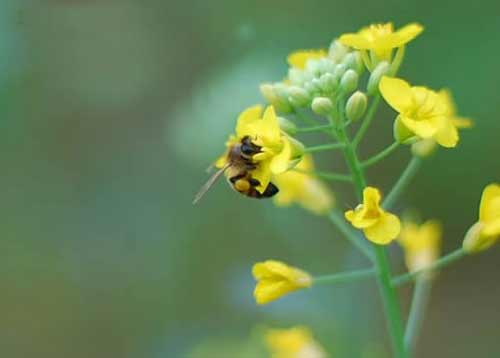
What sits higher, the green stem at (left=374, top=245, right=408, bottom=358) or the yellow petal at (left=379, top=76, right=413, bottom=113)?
the yellow petal at (left=379, top=76, right=413, bottom=113)

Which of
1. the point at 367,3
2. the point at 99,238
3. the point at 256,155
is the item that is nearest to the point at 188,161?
the point at 99,238

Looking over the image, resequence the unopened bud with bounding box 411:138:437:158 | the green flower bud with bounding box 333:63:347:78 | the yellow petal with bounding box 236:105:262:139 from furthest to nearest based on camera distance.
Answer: the unopened bud with bounding box 411:138:437:158 < the green flower bud with bounding box 333:63:347:78 < the yellow petal with bounding box 236:105:262:139

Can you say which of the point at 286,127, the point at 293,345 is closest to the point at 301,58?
the point at 286,127

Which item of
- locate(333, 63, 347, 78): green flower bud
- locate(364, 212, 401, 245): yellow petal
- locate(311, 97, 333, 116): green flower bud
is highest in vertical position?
locate(333, 63, 347, 78): green flower bud

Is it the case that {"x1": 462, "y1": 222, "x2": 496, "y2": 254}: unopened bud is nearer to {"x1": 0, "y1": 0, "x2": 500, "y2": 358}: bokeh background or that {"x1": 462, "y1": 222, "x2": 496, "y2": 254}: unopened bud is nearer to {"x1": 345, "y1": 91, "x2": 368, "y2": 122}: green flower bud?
{"x1": 345, "y1": 91, "x2": 368, "y2": 122}: green flower bud

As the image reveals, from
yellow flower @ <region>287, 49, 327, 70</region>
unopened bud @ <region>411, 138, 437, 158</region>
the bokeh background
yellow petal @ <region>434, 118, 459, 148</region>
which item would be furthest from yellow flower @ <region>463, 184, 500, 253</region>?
the bokeh background

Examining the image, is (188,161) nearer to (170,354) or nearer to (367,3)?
(170,354)

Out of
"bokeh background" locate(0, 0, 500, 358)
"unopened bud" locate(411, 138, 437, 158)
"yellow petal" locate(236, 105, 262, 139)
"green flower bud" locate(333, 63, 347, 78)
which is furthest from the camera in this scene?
"bokeh background" locate(0, 0, 500, 358)
